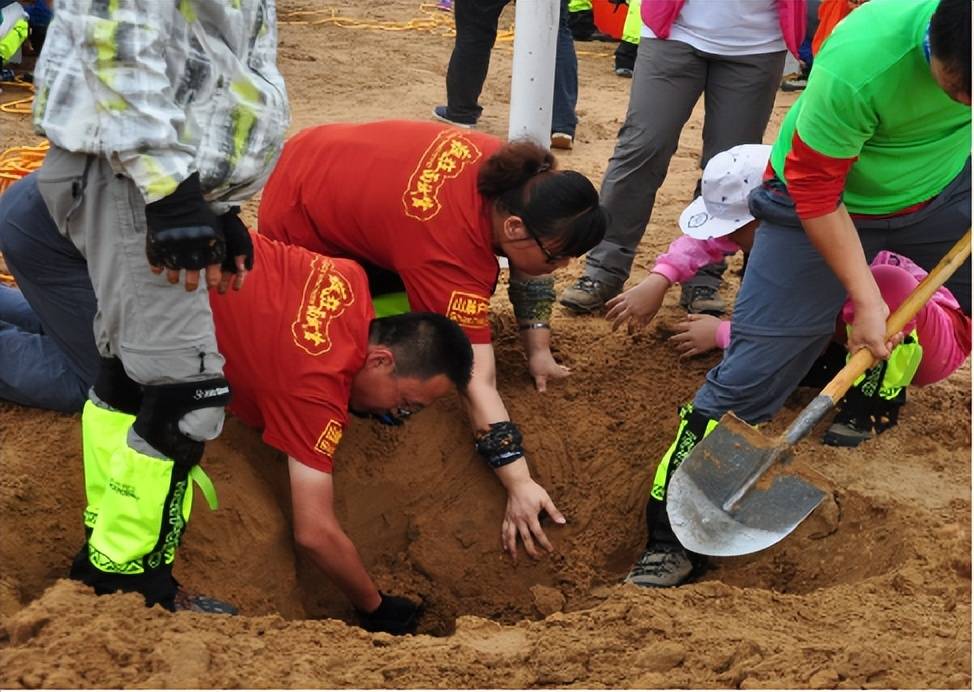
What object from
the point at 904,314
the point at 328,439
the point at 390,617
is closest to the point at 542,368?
the point at 390,617

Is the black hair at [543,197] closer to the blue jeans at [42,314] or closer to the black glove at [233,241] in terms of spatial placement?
the black glove at [233,241]

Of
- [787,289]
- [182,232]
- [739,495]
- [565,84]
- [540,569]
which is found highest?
[182,232]

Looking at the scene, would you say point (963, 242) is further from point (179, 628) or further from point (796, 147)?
point (179, 628)

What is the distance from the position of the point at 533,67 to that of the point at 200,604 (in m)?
2.32

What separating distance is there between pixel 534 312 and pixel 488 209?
541 millimetres

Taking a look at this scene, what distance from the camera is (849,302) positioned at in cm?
346

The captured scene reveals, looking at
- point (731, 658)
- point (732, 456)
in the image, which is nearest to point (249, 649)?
point (731, 658)

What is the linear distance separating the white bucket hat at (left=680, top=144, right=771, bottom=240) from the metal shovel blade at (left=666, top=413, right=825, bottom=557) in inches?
32.7

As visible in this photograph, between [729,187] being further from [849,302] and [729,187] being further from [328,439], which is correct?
[328,439]

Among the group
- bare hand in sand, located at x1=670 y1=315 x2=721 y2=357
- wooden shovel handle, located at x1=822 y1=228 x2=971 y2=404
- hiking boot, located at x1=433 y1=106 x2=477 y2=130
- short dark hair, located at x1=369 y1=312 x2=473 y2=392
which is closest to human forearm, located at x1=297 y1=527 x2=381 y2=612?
short dark hair, located at x1=369 y1=312 x2=473 y2=392

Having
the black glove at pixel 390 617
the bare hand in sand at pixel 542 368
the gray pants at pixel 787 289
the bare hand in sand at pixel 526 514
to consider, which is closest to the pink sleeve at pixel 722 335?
the bare hand in sand at pixel 542 368

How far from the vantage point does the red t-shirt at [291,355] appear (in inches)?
111

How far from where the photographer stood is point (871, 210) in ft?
9.97

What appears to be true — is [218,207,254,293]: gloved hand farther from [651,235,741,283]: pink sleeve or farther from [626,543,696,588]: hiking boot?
[651,235,741,283]: pink sleeve
